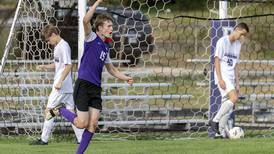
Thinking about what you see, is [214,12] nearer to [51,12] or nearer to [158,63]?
[158,63]

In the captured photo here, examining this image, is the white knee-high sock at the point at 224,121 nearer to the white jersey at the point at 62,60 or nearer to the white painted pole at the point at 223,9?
the white painted pole at the point at 223,9

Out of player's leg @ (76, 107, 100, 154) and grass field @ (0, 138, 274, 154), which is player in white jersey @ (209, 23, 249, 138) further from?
player's leg @ (76, 107, 100, 154)

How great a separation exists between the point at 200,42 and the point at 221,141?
16.9ft

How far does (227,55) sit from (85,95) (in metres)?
3.62

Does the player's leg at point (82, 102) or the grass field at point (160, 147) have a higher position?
the player's leg at point (82, 102)

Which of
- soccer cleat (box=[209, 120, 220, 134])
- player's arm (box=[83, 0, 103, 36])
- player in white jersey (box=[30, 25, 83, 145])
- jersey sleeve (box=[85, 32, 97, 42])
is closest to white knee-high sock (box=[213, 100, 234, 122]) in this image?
soccer cleat (box=[209, 120, 220, 134])

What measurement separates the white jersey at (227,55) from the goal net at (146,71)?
71 centimetres

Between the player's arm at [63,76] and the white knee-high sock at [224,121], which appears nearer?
the player's arm at [63,76]

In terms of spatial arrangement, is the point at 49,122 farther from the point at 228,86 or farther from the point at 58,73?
the point at 228,86

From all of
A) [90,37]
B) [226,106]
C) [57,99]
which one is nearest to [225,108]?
[226,106]

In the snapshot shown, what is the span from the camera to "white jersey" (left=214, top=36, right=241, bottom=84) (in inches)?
535

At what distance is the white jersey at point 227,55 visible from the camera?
535 inches

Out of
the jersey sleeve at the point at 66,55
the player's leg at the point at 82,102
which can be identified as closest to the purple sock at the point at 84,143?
the player's leg at the point at 82,102

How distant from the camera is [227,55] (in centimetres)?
1370
